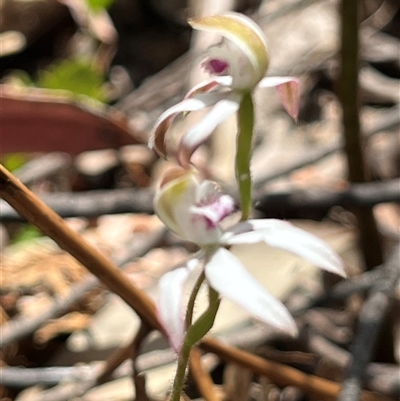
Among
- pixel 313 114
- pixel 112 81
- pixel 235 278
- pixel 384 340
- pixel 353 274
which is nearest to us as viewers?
pixel 235 278

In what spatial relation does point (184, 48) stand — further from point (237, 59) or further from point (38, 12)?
point (237, 59)

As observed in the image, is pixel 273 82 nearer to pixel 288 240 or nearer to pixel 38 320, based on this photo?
pixel 288 240

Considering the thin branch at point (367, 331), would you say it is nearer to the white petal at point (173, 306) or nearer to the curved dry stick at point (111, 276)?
the curved dry stick at point (111, 276)

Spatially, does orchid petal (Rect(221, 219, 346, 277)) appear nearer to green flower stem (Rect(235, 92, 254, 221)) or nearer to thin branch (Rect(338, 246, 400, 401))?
green flower stem (Rect(235, 92, 254, 221))

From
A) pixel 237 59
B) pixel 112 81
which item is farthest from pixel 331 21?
pixel 237 59

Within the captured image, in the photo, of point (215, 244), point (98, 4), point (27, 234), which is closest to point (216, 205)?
point (215, 244)
